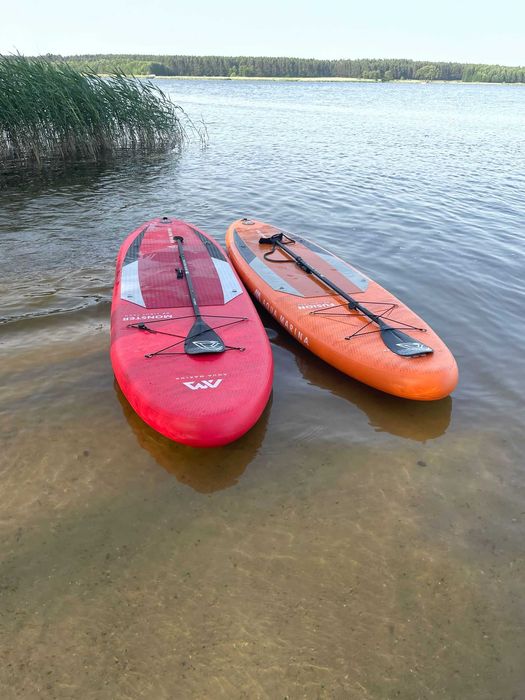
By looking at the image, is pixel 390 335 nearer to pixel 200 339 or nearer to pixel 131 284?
pixel 200 339

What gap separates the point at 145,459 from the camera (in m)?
4.22

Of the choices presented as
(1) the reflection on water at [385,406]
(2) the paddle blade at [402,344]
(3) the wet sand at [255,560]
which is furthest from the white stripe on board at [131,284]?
(2) the paddle blade at [402,344]

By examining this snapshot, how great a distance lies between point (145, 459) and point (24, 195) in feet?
35.1

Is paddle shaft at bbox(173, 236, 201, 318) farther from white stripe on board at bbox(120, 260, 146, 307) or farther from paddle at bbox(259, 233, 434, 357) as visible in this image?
paddle at bbox(259, 233, 434, 357)

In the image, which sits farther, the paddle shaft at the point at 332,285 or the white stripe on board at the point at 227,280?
the white stripe on board at the point at 227,280

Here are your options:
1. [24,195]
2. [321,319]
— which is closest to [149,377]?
[321,319]

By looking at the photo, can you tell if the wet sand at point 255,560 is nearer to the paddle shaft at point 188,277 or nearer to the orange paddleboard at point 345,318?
the orange paddleboard at point 345,318

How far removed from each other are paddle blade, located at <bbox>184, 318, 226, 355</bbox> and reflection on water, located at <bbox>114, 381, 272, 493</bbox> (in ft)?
2.97

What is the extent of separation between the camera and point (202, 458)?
Answer: 14.0 feet

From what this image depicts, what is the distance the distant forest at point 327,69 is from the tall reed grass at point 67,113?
236 ft

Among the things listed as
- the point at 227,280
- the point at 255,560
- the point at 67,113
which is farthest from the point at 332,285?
the point at 67,113

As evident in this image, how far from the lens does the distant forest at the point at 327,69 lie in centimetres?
7850

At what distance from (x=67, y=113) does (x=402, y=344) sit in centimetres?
1333

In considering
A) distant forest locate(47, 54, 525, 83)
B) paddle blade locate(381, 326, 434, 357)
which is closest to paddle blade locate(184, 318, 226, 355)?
paddle blade locate(381, 326, 434, 357)
